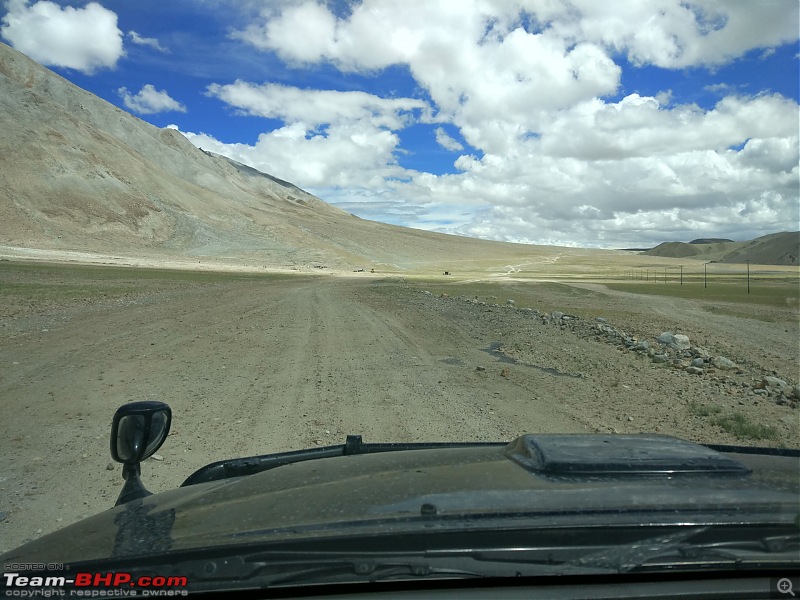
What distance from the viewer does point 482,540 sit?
215 cm

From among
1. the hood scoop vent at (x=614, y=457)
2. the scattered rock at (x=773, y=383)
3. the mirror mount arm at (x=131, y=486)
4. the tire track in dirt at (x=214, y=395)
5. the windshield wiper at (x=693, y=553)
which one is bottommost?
the scattered rock at (x=773, y=383)

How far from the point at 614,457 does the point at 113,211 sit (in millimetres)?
118647

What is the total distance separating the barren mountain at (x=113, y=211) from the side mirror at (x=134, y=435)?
92.5m

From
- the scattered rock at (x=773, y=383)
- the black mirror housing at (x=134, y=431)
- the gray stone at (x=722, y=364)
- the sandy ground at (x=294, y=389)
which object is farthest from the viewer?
the gray stone at (x=722, y=364)

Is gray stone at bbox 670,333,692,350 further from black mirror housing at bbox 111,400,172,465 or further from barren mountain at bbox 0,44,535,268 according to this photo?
barren mountain at bbox 0,44,535,268

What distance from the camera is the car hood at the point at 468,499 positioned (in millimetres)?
2250

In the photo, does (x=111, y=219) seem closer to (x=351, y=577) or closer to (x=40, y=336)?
(x=40, y=336)

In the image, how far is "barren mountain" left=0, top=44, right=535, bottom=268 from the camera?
99.8m

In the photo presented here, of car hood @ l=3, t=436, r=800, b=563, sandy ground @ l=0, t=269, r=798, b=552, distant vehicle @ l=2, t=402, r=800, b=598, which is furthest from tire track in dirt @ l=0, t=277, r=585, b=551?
A: distant vehicle @ l=2, t=402, r=800, b=598

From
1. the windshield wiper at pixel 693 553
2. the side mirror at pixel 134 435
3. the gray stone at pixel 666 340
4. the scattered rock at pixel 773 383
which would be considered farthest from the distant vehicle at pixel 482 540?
the gray stone at pixel 666 340

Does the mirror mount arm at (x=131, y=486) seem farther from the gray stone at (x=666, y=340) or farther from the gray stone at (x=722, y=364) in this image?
the gray stone at (x=666, y=340)

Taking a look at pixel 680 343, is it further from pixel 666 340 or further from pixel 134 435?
pixel 134 435

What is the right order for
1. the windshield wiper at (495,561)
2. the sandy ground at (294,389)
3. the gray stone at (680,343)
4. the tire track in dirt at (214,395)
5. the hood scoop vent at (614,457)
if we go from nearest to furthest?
the windshield wiper at (495,561) → the hood scoop vent at (614,457) → the tire track in dirt at (214,395) → the sandy ground at (294,389) → the gray stone at (680,343)

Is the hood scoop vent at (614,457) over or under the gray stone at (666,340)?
over
